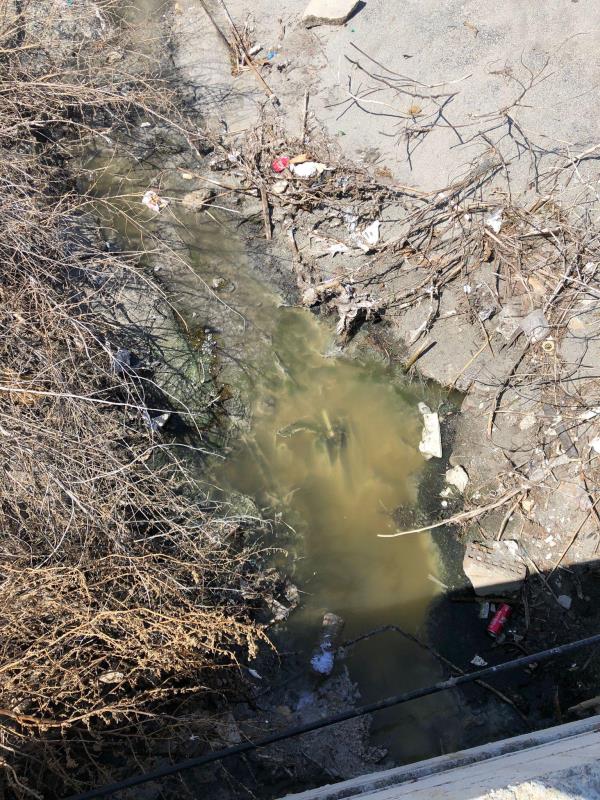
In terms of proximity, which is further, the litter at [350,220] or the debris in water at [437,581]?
the litter at [350,220]

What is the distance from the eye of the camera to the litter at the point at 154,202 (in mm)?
5086

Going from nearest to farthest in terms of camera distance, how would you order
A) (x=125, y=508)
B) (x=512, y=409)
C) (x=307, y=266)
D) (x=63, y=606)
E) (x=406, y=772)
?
1. (x=406, y=772)
2. (x=63, y=606)
3. (x=125, y=508)
4. (x=512, y=409)
5. (x=307, y=266)

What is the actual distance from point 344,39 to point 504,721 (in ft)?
18.0

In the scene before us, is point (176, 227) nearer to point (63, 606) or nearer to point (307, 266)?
point (307, 266)

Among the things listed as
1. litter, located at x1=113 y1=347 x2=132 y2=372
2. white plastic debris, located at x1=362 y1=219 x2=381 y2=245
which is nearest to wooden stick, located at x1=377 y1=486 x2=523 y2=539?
white plastic debris, located at x1=362 y1=219 x2=381 y2=245

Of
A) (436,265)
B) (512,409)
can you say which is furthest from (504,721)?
(436,265)

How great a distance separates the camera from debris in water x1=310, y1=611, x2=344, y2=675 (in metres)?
3.94

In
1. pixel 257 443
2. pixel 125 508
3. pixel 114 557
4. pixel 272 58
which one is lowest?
pixel 114 557

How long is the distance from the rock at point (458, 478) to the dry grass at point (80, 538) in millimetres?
1536

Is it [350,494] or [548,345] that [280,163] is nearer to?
[548,345]

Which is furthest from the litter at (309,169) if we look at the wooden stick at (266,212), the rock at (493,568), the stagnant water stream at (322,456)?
the rock at (493,568)

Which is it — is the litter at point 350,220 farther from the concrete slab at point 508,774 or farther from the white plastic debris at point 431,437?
the concrete slab at point 508,774

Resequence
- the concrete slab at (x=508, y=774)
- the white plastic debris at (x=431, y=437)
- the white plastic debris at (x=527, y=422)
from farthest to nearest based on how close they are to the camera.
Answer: the white plastic debris at (x=431, y=437), the white plastic debris at (x=527, y=422), the concrete slab at (x=508, y=774)

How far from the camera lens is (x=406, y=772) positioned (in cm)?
265
